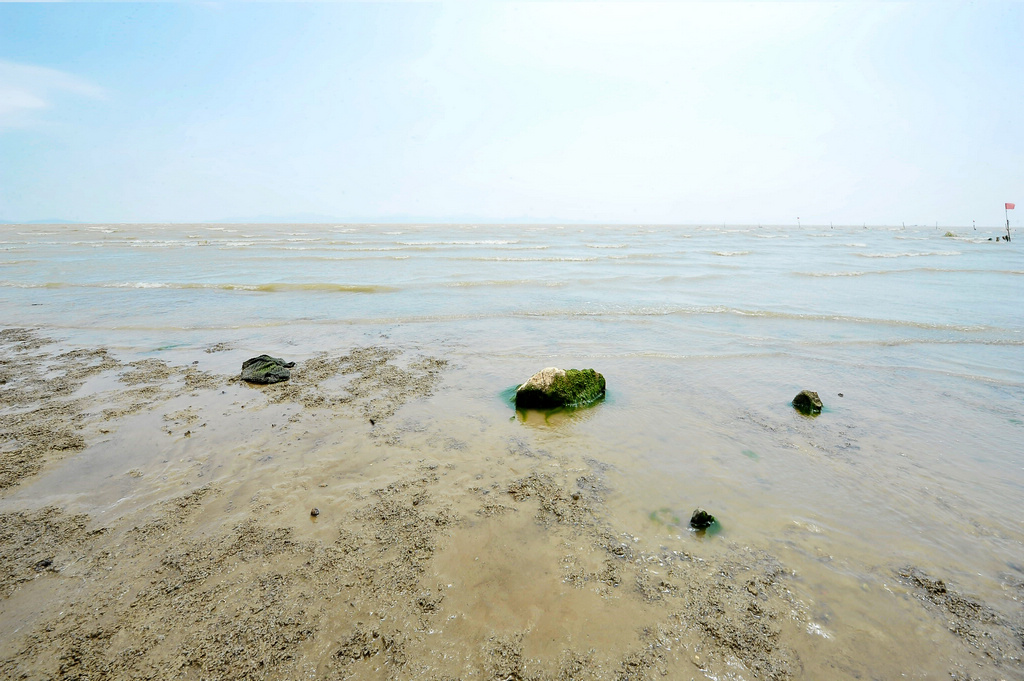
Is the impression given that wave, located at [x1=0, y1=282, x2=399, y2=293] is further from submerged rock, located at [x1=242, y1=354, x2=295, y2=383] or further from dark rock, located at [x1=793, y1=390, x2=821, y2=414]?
dark rock, located at [x1=793, y1=390, x2=821, y2=414]

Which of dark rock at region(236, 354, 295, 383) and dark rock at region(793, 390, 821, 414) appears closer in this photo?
dark rock at region(793, 390, 821, 414)

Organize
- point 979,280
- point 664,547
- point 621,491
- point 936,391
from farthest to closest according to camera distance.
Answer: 1. point 979,280
2. point 936,391
3. point 621,491
4. point 664,547

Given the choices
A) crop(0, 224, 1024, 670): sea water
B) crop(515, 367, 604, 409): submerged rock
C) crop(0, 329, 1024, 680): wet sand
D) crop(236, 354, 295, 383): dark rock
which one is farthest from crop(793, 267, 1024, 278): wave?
crop(236, 354, 295, 383): dark rock

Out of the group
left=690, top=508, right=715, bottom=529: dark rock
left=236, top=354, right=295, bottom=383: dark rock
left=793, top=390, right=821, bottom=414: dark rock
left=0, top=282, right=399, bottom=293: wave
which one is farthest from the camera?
left=0, top=282, right=399, bottom=293: wave

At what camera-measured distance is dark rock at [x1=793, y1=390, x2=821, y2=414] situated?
237 inches

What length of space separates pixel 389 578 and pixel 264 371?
5.14 m

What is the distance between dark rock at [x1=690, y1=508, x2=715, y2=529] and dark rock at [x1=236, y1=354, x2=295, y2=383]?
6.14 m

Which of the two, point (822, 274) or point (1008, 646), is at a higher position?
point (822, 274)

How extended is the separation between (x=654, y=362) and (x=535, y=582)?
5.81 metres

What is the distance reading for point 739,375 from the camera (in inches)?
297

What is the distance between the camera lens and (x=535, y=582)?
311cm

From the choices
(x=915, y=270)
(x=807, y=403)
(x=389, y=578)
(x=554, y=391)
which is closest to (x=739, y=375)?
(x=807, y=403)

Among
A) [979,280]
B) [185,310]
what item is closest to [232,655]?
[185,310]

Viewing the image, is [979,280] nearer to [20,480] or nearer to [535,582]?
[535,582]
